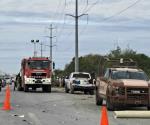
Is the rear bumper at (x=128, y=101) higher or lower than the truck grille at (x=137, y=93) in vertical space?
lower

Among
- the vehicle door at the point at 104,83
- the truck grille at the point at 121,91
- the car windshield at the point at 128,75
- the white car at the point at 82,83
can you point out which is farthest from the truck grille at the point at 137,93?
the white car at the point at 82,83

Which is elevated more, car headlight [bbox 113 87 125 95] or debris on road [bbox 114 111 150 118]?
car headlight [bbox 113 87 125 95]

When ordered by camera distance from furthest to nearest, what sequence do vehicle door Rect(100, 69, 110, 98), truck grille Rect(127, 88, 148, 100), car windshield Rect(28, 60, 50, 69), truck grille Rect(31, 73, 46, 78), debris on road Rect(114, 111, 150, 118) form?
truck grille Rect(31, 73, 46, 78)
car windshield Rect(28, 60, 50, 69)
vehicle door Rect(100, 69, 110, 98)
truck grille Rect(127, 88, 148, 100)
debris on road Rect(114, 111, 150, 118)

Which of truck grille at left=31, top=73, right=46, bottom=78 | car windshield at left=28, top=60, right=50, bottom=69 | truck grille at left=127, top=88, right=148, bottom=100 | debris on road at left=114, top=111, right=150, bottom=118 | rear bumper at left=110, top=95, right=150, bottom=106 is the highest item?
car windshield at left=28, top=60, right=50, bottom=69

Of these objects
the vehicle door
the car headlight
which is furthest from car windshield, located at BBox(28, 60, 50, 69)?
the car headlight

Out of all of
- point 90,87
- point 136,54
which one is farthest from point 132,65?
point 136,54

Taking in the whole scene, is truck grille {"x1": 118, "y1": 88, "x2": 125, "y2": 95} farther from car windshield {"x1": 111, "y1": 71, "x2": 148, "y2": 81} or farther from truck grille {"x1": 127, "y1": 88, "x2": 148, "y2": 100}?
car windshield {"x1": 111, "y1": 71, "x2": 148, "y2": 81}

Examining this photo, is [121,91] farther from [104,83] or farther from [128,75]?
[104,83]

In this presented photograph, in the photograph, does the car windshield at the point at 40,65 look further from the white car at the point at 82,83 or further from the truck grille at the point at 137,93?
the truck grille at the point at 137,93

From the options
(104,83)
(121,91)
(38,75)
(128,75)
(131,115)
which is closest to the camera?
(131,115)

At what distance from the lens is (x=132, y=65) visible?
27.5 metres

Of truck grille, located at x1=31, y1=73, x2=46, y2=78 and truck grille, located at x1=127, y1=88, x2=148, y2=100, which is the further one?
truck grille, located at x1=31, y1=73, x2=46, y2=78

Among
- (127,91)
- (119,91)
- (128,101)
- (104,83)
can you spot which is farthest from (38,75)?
(128,101)

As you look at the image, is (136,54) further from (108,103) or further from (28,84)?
(108,103)
